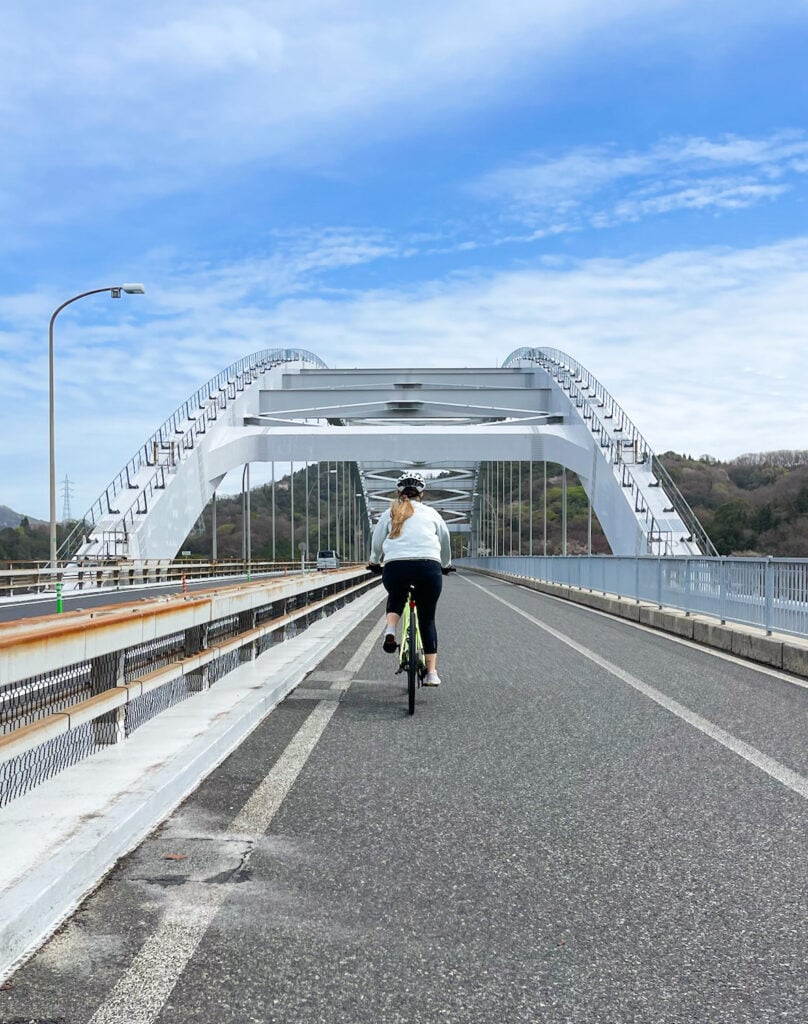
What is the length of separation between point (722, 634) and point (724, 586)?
1.02 m

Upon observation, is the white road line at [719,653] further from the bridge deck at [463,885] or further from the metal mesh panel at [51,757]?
the metal mesh panel at [51,757]

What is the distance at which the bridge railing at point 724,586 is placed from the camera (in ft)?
39.4

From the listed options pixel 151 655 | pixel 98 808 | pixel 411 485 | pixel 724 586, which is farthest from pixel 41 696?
pixel 724 586

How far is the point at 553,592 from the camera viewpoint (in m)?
34.8

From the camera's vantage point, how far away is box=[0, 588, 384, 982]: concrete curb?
Answer: 3.46m

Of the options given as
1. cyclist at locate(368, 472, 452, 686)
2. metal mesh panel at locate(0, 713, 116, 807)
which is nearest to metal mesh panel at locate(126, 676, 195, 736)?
metal mesh panel at locate(0, 713, 116, 807)

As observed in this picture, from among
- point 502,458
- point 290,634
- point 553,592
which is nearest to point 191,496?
point 502,458

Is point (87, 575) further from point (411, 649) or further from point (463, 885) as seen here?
point (463, 885)

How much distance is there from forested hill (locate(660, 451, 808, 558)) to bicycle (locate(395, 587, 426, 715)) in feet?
156

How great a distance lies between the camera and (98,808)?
15.0 feet

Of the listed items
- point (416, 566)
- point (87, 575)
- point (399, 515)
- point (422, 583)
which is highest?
point (399, 515)

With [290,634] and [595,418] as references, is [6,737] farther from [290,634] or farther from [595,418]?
[595,418]

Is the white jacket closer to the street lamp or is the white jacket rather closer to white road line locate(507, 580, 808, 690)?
white road line locate(507, 580, 808, 690)

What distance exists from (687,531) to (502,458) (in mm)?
15463
